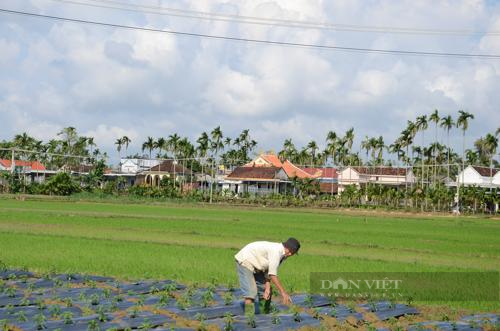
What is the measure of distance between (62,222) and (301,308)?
24.5m

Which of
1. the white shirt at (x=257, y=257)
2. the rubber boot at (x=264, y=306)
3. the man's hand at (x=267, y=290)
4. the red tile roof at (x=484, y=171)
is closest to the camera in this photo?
the white shirt at (x=257, y=257)

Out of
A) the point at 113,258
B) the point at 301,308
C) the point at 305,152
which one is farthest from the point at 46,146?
the point at 301,308

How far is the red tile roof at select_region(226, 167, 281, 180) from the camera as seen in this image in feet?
326

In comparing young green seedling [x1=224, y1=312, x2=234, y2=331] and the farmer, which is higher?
the farmer

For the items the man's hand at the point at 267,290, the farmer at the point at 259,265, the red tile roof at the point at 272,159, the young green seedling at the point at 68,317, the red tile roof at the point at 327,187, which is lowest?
the young green seedling at the point at 68,317

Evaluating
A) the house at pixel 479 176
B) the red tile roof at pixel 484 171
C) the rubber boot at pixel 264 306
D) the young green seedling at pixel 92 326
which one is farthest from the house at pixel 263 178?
the young green seedling at pixel 92 326

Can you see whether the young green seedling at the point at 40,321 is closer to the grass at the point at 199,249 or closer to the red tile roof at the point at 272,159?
the grass at the point at 199,249

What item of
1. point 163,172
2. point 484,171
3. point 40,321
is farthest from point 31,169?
point 40,321

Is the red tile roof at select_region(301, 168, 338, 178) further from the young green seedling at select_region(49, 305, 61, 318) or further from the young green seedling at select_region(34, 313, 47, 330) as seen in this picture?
the young green seedling at select_region(34, 313, 47, 330)

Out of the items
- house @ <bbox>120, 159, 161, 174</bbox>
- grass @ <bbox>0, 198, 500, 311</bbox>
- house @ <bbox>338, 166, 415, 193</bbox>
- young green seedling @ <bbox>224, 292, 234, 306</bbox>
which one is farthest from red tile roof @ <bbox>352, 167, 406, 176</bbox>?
young green seedling @ <bbox>224, 292, 234, 306</bbox>

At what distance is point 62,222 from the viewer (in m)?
34.1

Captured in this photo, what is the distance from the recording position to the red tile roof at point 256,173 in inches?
3907

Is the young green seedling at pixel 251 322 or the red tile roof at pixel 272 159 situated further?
the red tile roof at pixel 272 159

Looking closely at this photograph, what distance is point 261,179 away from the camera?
325 ft
